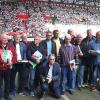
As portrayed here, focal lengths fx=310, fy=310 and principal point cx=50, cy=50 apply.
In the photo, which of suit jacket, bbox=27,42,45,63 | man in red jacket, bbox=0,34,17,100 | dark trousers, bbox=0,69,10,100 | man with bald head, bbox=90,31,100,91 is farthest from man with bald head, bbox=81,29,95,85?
dark trousers, bbox=0,69,10,100

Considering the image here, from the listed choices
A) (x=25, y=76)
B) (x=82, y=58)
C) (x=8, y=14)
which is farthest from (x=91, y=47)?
(x=8, y=14)

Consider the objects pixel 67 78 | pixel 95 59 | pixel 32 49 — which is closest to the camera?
pixel 32 49

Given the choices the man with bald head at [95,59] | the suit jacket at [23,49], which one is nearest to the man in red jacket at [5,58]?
the suit jacket at [23,49]

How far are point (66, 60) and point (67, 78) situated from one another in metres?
0.53

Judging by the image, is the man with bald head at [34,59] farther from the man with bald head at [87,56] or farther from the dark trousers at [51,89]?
the man with bald head at [87,56]

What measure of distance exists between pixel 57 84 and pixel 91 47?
4.47 feet

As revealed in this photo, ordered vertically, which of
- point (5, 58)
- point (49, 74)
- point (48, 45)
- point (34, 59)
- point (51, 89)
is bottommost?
point (51, 89)

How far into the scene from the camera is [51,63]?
702 cm

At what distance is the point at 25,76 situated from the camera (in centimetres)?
721

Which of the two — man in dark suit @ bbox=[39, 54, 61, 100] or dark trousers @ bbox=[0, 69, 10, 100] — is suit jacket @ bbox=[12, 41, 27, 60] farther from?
dark trousers @ bbox=[0, 69, 10, 100]

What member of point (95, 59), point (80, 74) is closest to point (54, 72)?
point (80, 74)

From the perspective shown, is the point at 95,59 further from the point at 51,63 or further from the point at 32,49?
the point at 32,49

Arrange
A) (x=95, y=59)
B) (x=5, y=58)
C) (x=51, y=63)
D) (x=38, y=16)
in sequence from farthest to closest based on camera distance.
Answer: (x=38, y=16), (x=95, y=59), (x=51, y=63), (x=5, y=58)

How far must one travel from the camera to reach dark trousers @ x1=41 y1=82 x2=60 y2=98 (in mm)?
7000
